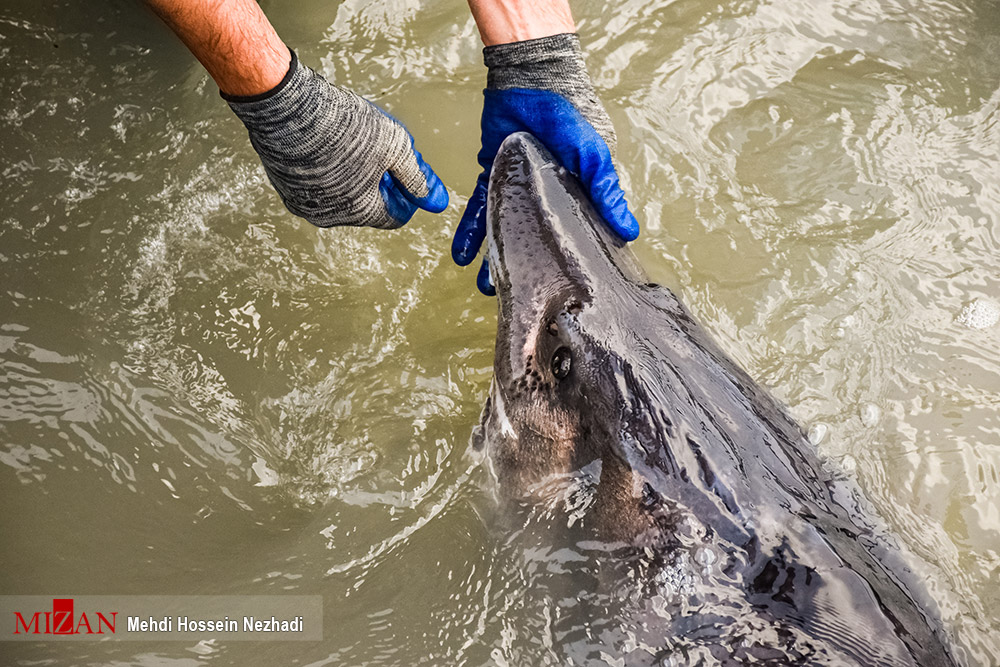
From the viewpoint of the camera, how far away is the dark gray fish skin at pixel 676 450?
6.48 ft

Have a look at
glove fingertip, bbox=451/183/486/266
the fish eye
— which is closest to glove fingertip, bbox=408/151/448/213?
glove fingertip, bbox=451/183/486/266

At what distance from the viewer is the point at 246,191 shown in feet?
11.2

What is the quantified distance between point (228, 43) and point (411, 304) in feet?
3.98

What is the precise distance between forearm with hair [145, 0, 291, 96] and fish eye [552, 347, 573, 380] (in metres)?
1.27

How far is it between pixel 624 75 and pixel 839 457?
2.03 meters

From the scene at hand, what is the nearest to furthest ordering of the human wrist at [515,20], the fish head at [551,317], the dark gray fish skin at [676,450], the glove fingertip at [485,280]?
the dark gray fish skin at [676,450]
the fish head at [551,317]
the glove fingertip at [485,280]
the human wrist at [515,20]

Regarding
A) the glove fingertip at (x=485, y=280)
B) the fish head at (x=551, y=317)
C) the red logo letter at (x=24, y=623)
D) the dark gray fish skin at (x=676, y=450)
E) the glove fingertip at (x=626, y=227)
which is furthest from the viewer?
the glove fingertip at (x=485, y=280)

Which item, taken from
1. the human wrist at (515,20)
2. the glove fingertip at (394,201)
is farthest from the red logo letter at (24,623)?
the human wrist at (515,20)

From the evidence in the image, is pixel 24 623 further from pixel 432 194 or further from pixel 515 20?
pixel 515 20

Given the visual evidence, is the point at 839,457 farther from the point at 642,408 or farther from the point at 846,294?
the point at 642,408

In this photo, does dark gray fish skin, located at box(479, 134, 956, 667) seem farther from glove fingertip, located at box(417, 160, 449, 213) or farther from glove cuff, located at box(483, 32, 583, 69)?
glove cuff, located at box(483, 32, 583, 69)

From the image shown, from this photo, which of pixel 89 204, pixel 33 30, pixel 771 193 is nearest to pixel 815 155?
pixel 771 193

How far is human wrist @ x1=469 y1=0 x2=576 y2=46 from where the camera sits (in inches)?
113

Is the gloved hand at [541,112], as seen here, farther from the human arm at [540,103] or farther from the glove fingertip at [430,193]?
the glove fingertip at [430,193]
